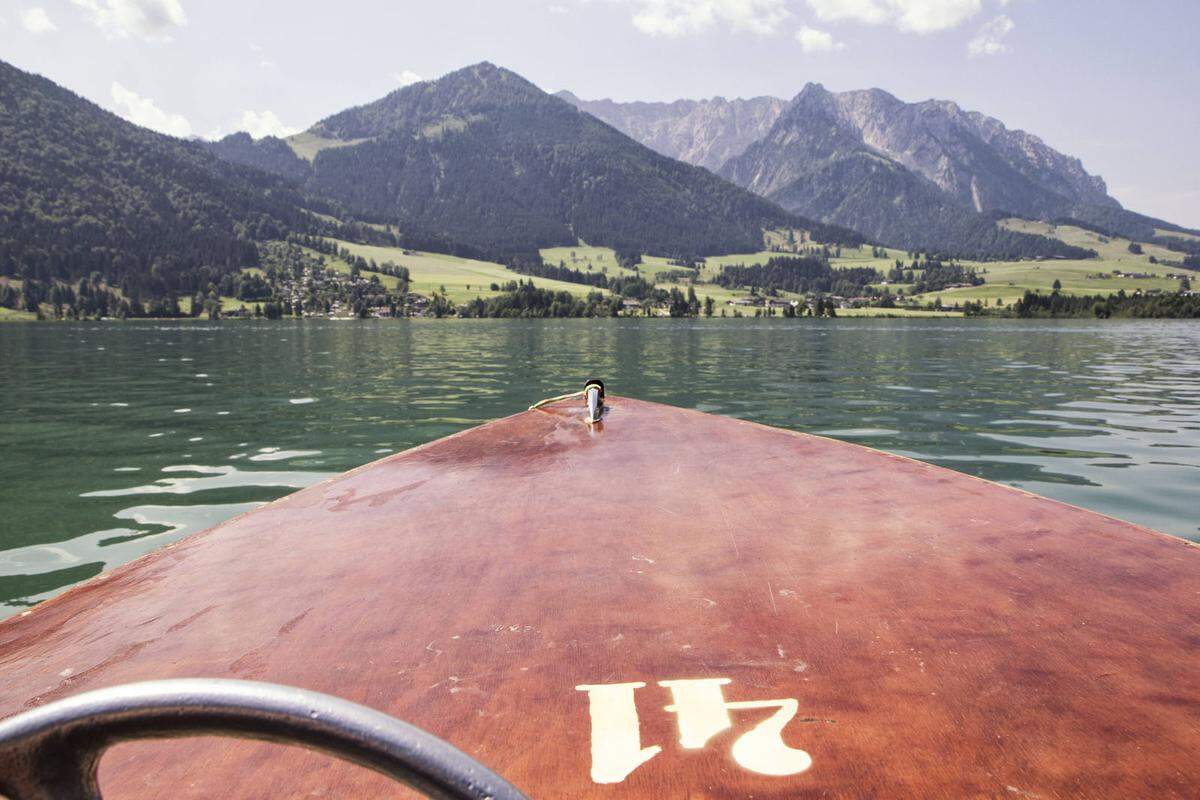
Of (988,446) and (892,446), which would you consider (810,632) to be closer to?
(892,446)

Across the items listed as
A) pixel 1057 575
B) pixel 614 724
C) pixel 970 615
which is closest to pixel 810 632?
pixel 970 615

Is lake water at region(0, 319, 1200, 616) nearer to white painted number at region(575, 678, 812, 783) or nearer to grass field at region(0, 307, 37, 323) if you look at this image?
white painted number at region(575, 678, 812, 783)

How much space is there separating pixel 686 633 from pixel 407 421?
11.8 metres

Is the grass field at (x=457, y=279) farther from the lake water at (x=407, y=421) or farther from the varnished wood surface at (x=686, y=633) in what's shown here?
the varnished wood surface at (x=686, y=633)

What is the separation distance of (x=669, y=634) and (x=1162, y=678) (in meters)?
1.32

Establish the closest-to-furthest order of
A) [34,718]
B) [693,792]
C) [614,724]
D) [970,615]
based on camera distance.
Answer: [34,718], [693,792], [614,724], [970,615]

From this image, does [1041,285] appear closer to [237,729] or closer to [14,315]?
[237,729]

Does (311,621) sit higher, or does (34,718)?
(34,718)

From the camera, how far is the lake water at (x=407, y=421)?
712cm

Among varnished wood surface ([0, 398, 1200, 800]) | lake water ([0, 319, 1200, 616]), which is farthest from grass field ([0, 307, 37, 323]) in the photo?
varnished wood surface ([0, 398, 1200, 800])

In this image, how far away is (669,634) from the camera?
213 cm

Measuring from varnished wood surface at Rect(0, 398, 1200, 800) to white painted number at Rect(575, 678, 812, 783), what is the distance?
3cm

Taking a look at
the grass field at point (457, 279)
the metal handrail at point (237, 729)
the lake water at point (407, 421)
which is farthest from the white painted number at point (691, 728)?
the grass field at point (457, 279)

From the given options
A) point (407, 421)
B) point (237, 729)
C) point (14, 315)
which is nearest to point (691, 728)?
point (237, 729)
